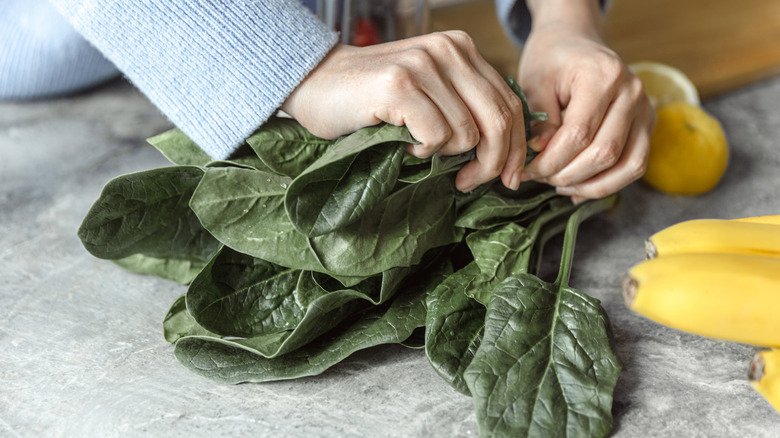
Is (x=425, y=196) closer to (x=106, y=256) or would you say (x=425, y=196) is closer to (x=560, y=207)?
(x=560, y=207)

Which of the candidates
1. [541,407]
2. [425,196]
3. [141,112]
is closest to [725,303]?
[541,407]

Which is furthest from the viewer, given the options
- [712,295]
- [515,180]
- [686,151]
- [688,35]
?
[688,35]

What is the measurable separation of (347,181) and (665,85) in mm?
811

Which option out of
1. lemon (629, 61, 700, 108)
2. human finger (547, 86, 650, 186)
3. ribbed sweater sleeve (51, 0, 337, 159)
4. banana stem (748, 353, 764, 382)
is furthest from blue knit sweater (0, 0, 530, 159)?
lemon (629, 61, 700, 108)

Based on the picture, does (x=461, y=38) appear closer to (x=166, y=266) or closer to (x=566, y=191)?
(x=566, y=191)

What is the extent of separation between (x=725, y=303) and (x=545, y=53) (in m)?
0.47

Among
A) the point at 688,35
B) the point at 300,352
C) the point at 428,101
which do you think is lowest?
the point at 688,35

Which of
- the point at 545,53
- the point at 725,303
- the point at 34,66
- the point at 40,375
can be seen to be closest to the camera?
the point at 725,303

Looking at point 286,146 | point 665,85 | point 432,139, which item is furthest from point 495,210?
point 665,85

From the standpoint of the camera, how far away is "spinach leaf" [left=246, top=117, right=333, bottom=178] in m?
0.75

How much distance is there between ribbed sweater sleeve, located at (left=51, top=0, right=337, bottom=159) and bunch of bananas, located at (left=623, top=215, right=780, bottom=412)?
417mm

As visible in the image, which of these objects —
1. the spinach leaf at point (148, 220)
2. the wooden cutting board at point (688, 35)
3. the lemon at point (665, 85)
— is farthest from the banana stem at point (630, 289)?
the wooden cutting board at point (688, 35)

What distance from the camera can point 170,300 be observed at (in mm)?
837

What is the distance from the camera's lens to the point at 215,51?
76 centimetres
